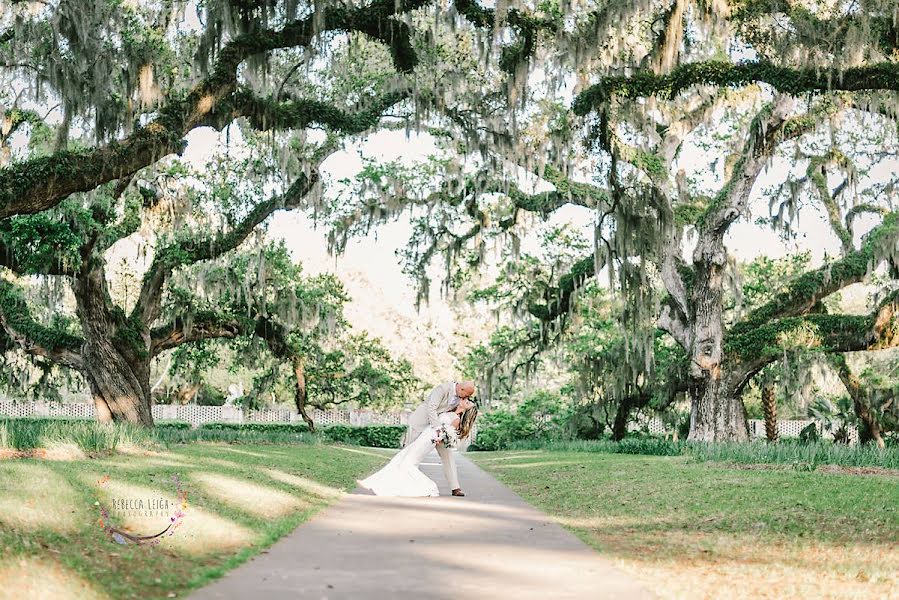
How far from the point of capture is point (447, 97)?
1972cm

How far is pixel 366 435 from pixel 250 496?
31753 millimetres

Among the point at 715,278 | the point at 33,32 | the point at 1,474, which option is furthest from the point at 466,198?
the point at 1,474

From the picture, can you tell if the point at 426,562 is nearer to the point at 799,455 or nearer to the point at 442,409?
the point at 442,409

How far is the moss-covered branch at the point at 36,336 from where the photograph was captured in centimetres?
2177

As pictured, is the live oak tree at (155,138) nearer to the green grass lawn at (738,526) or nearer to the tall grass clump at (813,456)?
the green grass lawn at (738,526)

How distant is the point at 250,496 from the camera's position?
962cm

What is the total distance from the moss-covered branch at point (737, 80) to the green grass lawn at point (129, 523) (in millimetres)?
10060

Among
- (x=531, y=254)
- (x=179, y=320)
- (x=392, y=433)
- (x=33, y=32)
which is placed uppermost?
(x=33, y=32)

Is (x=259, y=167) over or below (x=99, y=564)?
over

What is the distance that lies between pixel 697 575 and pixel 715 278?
1791 cm

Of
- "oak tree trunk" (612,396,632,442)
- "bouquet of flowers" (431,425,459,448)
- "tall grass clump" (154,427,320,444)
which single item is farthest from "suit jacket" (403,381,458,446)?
"oak tree trunk" (612,396,632,442)

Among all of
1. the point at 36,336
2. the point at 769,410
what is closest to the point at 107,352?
the point at 36,336

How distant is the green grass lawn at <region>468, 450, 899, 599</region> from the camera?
5863 mm

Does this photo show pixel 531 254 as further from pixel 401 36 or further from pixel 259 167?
pixel 401 36
